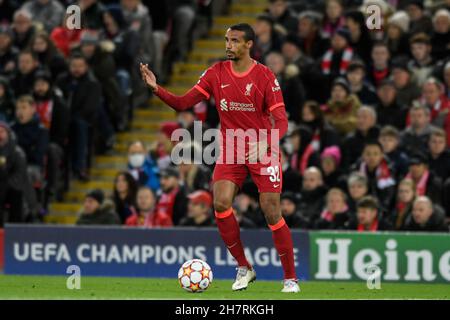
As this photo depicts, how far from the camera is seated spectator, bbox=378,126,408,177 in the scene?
61.0ft

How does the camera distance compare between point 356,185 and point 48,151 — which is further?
point 48,151

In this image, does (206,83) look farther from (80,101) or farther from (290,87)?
(80,101)

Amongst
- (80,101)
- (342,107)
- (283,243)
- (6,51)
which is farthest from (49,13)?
(283,243)

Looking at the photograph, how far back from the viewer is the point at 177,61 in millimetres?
23719

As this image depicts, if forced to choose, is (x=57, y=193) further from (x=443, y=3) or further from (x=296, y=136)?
(x=443, y=3)

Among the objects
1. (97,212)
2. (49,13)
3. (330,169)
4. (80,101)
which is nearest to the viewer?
(97,212)

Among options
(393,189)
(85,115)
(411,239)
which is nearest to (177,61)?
(85,115)

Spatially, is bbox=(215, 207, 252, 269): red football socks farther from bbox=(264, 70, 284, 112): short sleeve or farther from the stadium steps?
the stadium steps

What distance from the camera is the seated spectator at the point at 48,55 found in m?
21.7

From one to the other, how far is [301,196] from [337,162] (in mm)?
872

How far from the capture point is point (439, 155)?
60.5ft

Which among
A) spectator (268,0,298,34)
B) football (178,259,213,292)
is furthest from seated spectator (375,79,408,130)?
football (178,259,213,292)

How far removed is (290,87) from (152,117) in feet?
11.4

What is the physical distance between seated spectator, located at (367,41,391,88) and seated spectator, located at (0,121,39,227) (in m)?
5.20
